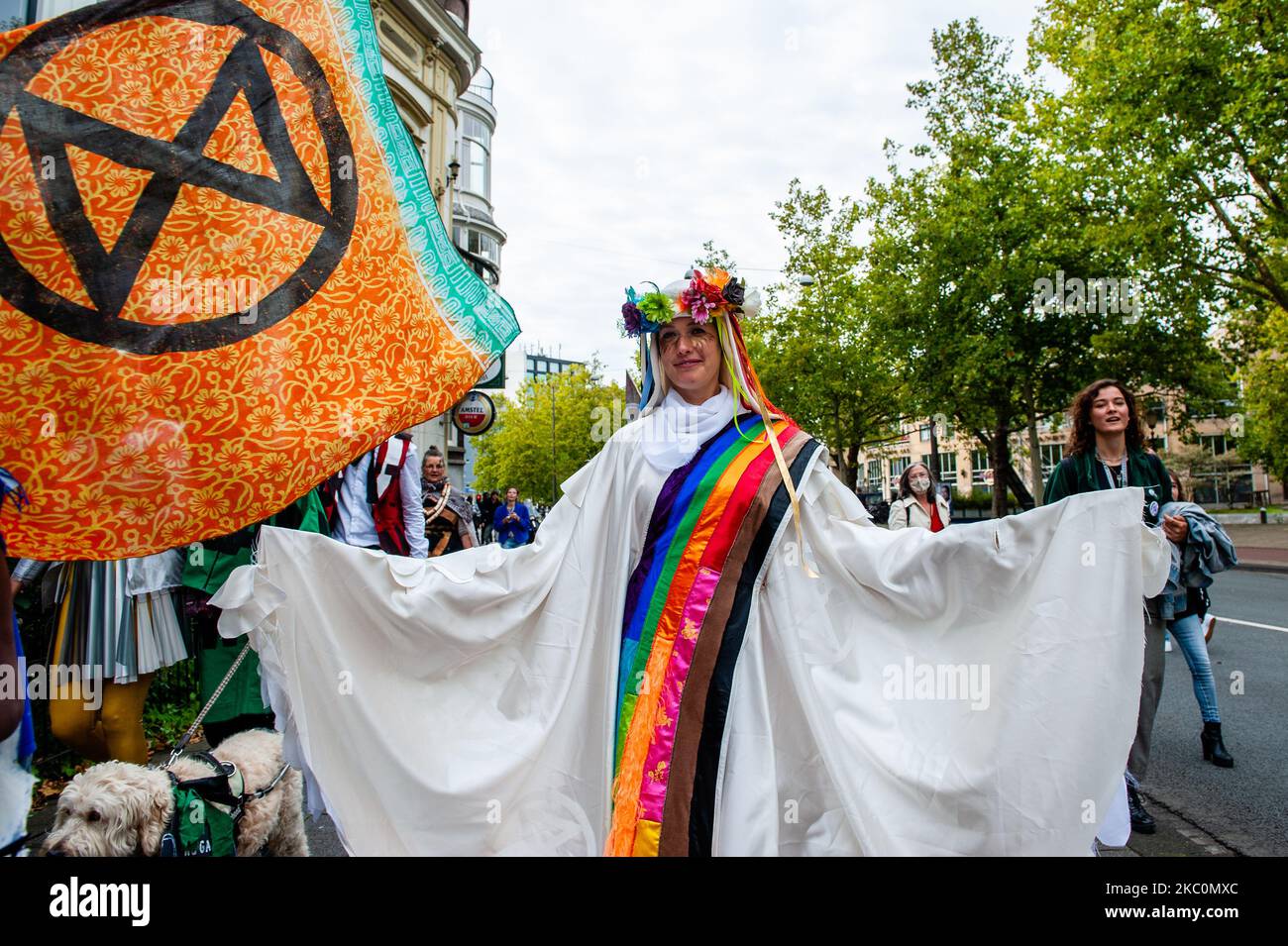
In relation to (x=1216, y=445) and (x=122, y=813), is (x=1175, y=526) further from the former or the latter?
(x=1216, y=445)

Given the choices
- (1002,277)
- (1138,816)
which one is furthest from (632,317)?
(1002,277)

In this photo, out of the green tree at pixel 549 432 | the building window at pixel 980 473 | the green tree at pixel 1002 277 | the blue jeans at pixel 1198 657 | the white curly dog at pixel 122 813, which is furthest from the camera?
the building window at pixel 980 473

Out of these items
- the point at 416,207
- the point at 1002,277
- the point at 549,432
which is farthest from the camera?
the point at 549,432

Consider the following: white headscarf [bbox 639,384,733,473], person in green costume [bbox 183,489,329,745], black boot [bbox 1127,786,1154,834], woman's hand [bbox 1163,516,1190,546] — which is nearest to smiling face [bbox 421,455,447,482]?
person in green costume [bbox 183,489,329,745]

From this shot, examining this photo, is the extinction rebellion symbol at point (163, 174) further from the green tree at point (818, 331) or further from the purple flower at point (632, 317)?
the green tree at point (818, 331)

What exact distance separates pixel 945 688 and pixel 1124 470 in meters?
2.22

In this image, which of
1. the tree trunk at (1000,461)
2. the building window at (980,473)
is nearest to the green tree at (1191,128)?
the tree trunk at (1000,461)

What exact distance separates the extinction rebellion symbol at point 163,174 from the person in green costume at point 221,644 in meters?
1.07

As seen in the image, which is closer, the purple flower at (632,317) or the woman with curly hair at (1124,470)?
the purple flower at (632,317)

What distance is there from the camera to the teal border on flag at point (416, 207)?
114 inches

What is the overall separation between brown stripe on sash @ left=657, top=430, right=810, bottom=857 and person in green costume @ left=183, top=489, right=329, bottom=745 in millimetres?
1848

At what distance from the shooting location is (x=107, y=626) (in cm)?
338

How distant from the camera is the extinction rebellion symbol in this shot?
2.39m
